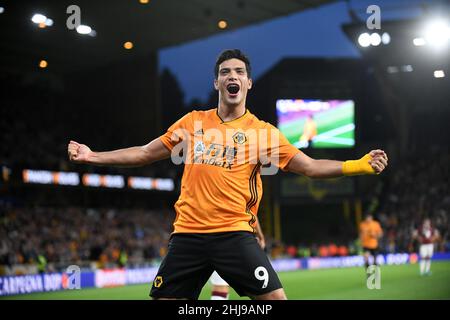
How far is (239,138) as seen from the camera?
5617 mm

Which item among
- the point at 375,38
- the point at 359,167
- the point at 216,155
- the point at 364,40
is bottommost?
the point at 359,167

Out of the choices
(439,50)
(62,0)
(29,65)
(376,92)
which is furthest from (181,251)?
(376,92)

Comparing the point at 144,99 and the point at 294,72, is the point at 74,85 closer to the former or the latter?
the point at 144,99

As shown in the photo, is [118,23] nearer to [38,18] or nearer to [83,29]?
[83,29]

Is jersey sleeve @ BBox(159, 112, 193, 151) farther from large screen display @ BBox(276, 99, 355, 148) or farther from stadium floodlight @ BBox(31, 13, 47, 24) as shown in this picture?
large screen display @ BBox(276, 99, 355, 148)

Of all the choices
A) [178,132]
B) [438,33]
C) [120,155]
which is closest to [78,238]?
[438,33]

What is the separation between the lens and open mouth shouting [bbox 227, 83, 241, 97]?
559 centimetres

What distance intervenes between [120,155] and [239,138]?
980mm

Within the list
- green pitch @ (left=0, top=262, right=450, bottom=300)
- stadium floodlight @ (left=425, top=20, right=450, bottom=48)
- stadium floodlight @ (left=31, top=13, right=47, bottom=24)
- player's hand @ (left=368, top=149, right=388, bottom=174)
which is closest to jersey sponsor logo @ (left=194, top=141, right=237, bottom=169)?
player's hand @ (left=368, top=149, right=388, bottom=174)

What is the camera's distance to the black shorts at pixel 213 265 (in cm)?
532

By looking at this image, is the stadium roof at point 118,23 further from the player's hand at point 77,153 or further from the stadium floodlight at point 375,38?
the player's hand at point 77,153

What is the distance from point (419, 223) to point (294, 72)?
10749 millimetres

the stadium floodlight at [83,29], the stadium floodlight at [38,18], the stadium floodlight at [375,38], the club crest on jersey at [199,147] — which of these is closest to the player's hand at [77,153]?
the club crest on jersey at [199,147]

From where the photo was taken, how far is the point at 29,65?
37.4m
